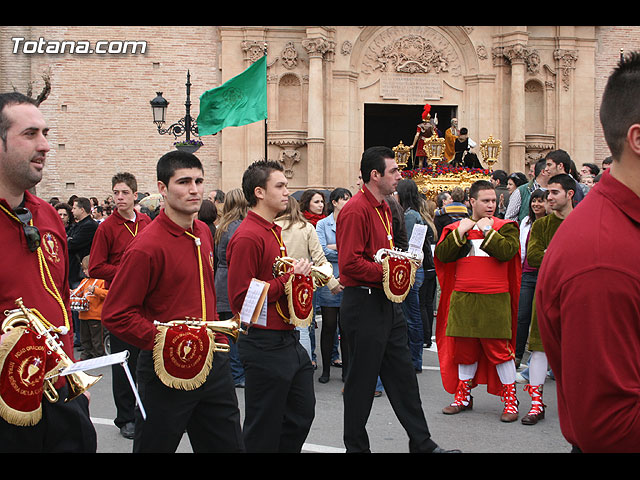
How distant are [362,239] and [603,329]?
12.8 ft

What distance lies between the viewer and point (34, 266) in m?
3.36

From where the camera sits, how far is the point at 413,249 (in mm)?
6355

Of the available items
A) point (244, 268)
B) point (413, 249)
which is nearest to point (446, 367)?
point (413, 249)

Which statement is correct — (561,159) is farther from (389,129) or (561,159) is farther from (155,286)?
(389,129)

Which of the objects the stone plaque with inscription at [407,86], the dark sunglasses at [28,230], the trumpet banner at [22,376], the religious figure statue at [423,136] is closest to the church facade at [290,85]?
the stone plaque with inscription at [407,86]

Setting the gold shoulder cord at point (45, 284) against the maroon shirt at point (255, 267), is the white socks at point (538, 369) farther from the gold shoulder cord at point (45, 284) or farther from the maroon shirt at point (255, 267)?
the gold shoulder cord at point (45, 284)

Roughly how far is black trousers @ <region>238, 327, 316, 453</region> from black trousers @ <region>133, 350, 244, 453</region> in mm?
629

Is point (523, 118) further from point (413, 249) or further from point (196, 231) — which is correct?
point (196, 231)

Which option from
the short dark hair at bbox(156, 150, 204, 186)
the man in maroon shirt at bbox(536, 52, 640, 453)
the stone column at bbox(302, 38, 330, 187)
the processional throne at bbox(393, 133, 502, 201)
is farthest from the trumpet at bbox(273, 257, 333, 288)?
the stone column at bbox(302, 38, 330, 187)

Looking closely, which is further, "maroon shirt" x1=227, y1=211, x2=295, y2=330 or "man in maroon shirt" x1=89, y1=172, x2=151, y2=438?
"man in maroon shirt" x1=89, y1=172, x2=151, y2=438

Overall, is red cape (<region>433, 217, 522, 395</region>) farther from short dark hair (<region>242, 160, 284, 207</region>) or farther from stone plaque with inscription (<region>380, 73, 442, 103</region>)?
stone plaque with inscription (<region>380, 73, 442, 103</region>)

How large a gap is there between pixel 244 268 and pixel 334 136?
1931 centimetres

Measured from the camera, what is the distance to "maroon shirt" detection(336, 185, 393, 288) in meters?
5.71

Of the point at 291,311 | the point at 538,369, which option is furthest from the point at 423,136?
the point at 291,311
